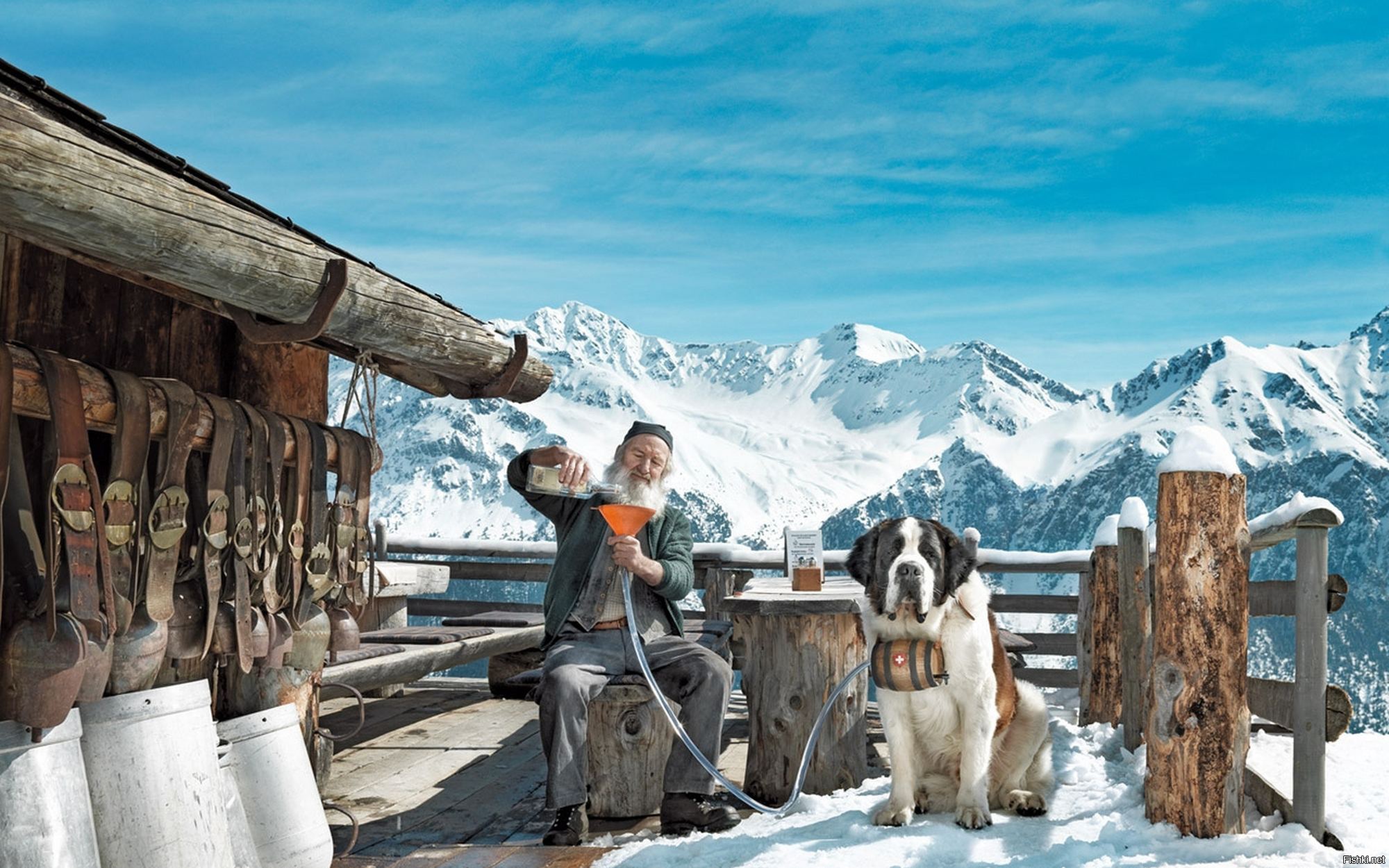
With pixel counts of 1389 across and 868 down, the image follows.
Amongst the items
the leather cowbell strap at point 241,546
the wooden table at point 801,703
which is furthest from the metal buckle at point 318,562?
the wooden table at point 801,703

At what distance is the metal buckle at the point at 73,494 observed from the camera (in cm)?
258

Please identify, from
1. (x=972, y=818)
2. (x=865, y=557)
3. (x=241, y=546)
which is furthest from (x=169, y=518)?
(x=972, y=818)

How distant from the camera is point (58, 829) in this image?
2.46 metres

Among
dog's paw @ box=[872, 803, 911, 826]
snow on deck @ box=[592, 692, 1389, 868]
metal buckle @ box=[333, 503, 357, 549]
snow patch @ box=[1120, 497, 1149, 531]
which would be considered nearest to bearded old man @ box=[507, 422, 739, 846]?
snow on deck @ box=[592, 692, 1389, 868]

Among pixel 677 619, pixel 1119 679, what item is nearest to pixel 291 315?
pixel 677 619

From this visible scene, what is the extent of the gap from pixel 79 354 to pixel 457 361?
1205 mm

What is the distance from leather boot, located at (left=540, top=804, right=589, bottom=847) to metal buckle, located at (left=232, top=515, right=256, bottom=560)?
1.47 meters

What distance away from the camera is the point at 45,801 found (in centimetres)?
245

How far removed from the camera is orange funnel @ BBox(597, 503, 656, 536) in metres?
4.15

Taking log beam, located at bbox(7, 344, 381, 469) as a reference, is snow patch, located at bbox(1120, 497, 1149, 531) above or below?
below

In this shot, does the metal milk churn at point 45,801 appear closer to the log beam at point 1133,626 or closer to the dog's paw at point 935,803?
the dog's paw at point 935,803

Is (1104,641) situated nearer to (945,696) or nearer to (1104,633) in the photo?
(1104,633)

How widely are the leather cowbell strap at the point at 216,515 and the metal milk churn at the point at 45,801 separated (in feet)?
1.77

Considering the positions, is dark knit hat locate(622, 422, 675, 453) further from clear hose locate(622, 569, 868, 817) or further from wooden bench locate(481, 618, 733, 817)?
wooden bench locate(481, 618, 733, 817)
